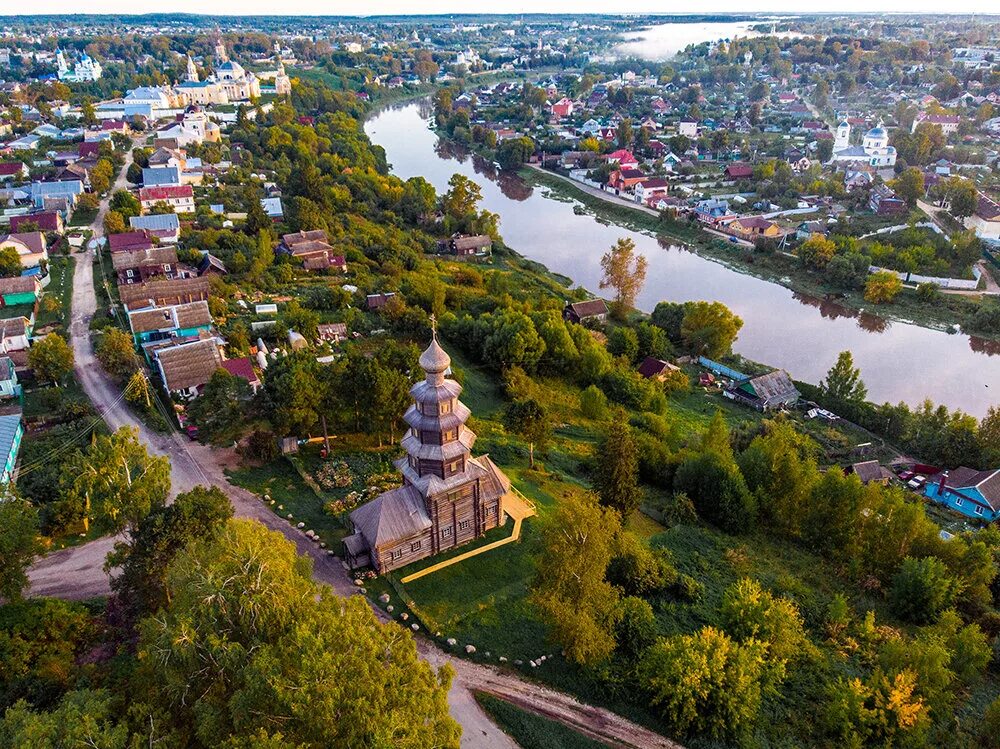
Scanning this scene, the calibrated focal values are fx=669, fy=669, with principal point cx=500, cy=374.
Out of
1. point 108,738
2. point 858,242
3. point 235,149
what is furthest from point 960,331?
point 235,149

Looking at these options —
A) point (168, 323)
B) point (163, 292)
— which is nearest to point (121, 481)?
point (168, 323)

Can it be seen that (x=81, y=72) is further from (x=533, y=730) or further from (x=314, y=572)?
(x=533, y=730)

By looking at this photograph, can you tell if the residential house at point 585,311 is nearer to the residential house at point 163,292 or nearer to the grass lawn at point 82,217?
the residential house at point 163,292

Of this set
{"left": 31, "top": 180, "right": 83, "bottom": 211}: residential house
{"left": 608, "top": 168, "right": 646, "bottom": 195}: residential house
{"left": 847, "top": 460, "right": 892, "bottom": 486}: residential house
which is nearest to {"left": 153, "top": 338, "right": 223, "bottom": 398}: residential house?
{"left": 847, "top": 460, "right": 892, "bottom": 486}: residential house

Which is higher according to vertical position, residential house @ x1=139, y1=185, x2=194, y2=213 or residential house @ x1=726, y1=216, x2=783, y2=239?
residential house @ x1=139, y1=185, x2=194, y2=213

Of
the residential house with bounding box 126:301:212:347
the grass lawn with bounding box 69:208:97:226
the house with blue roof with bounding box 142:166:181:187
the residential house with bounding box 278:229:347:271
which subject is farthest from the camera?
the house with blue roof with bounding box 142:166:181:187

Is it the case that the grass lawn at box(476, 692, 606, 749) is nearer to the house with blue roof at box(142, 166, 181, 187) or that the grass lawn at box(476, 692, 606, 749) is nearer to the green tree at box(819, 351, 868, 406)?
the green tree at box(819, 351, 868, 406)

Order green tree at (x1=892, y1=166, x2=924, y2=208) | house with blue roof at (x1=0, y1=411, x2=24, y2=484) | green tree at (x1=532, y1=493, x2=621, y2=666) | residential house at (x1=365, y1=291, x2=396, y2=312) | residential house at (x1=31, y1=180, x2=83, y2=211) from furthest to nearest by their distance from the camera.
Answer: green tree at (x1=892, y1=166, x2=924, y2=208) < residential house at (x1=31, y1=180, x2=83, y2=211) < residential house at (x1=365, y1=291, x2=396, y2=312) < house with blue roof at (x1=0, y1=411, x2=24, y2=484) < green tree at (x1=532, y1=493, x2=621, y2=666)
